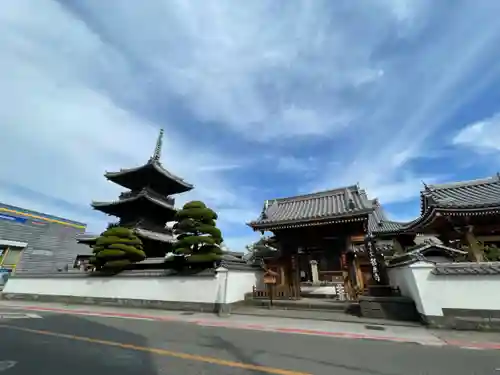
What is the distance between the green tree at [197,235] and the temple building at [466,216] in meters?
9.63

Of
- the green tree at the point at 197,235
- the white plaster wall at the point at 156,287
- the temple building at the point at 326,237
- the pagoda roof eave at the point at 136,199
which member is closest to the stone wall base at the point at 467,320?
the temple building at the point at 326,237

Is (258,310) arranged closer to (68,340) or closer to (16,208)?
(68,340)

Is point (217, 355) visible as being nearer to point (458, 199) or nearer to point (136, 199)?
point (458, 199)

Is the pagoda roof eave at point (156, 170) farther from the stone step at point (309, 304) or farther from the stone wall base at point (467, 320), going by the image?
the stone wall base at point (467, 320)

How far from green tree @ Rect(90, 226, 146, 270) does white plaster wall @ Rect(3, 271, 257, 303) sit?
2.92 ft

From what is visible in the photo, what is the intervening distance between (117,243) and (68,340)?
8986 millimetres

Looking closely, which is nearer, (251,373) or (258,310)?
(251,373)

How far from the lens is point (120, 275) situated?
14148 mm

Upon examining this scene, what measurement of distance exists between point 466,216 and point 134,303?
1637 centimetres

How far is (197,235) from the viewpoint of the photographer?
13055mm

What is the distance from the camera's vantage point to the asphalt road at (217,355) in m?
4.13

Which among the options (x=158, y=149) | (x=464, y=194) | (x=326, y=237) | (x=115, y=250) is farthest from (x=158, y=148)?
(x=464, y=194)

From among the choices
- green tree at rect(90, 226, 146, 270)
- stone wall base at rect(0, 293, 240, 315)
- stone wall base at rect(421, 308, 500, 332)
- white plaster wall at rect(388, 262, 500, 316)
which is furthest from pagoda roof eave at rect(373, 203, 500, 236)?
green tree at rect(90, 226, 146, 270)

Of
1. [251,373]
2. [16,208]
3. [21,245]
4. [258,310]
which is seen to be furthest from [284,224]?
[16,208]
